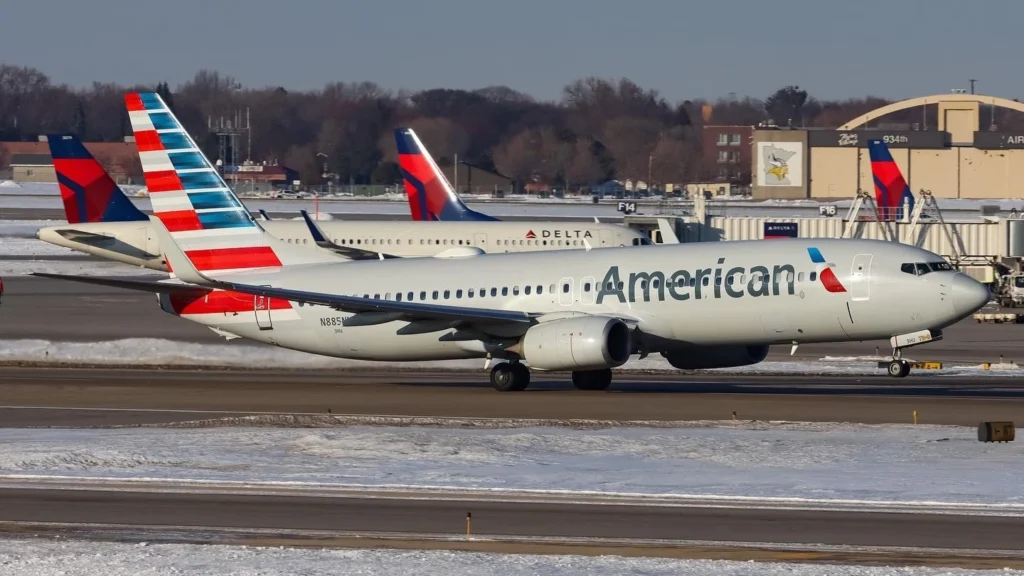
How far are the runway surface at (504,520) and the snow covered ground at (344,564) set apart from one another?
124 centimetres

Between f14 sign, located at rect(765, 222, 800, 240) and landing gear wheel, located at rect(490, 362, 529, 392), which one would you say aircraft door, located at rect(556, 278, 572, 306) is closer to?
landing gear wheel, located at rect(490, 362, 529, 392)

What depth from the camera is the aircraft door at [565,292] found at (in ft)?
125

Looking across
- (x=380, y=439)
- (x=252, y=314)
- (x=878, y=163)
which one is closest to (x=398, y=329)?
(x=252, y=314)

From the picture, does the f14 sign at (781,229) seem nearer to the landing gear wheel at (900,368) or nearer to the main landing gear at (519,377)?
the landing gear wheel at (900,368)

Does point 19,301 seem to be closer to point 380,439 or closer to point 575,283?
point 575,283

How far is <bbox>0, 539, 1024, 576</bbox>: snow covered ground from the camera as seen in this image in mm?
15969

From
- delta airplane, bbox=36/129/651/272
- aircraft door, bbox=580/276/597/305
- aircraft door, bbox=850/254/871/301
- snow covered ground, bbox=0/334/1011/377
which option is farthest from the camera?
delta airplane, bbox=36/129/651/272

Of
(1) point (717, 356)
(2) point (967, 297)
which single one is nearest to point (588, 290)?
(1) point (717, 356)

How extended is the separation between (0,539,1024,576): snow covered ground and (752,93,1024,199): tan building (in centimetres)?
12925

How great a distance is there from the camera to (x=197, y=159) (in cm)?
4134

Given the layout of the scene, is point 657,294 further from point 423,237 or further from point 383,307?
point 423,237

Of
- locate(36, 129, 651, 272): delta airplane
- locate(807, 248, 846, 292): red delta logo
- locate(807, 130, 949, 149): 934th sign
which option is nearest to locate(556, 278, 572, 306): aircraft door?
locate(807, 248, 846, 292): red delta logo

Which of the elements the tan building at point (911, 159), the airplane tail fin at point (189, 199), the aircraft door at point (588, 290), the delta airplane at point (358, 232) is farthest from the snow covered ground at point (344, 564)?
the tan building at point (911, 159)

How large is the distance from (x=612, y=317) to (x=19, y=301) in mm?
42154
